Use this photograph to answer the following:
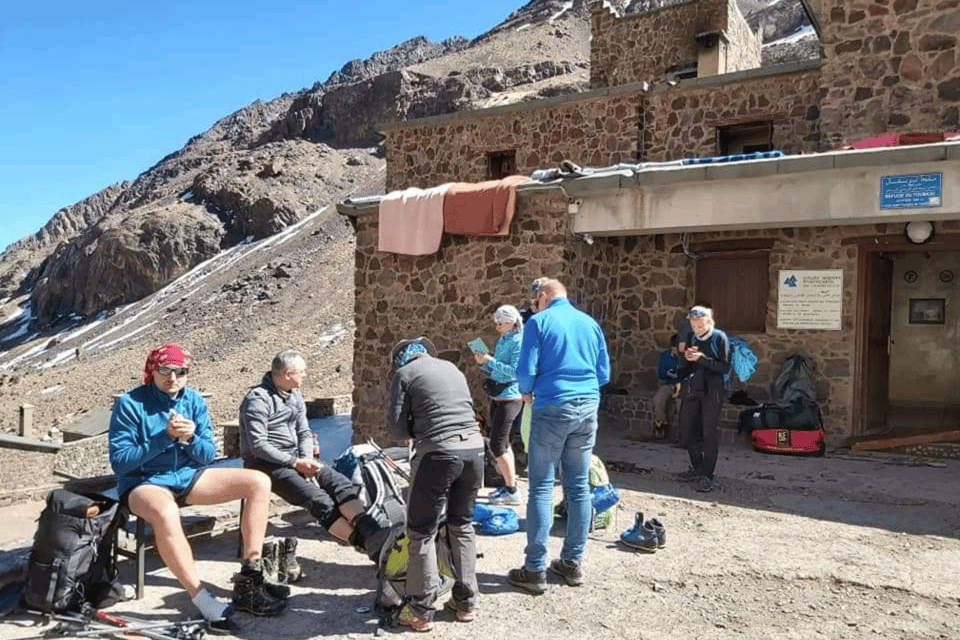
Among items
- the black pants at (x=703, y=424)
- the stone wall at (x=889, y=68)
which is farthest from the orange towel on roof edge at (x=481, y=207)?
the stone wall at (x=889, y=68)

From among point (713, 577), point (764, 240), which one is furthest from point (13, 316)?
point (713, 577)

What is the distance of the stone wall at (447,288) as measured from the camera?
8.54 metres

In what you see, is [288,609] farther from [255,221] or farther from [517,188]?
[255,221]

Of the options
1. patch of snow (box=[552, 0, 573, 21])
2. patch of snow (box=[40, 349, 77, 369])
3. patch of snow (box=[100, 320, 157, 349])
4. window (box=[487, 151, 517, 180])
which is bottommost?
patch of snow (box=[40, 349, 77, 369])

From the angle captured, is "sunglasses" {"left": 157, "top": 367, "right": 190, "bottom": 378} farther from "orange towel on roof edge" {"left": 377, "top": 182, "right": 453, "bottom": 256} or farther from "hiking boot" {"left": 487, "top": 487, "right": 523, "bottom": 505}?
"orange towel on roof edge" {"left": 377, "top": 182, "right": 453, "bottom": 256}

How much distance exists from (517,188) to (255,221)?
40389 millimetres

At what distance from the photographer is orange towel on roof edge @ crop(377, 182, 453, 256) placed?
30.0 ft

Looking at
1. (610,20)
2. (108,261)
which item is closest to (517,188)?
(610,20)

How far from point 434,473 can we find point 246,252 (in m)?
42.9

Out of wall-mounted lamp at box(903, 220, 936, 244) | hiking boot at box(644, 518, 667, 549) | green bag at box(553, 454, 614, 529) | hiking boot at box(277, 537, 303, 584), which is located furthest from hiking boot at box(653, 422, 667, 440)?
hiking boot at box(277, 537, 303, 584)

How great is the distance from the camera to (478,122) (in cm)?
1334

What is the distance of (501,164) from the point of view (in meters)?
13.5

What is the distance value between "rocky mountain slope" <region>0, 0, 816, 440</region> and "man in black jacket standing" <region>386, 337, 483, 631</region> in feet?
58.8

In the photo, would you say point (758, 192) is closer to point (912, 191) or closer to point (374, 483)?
point (912, 191)
